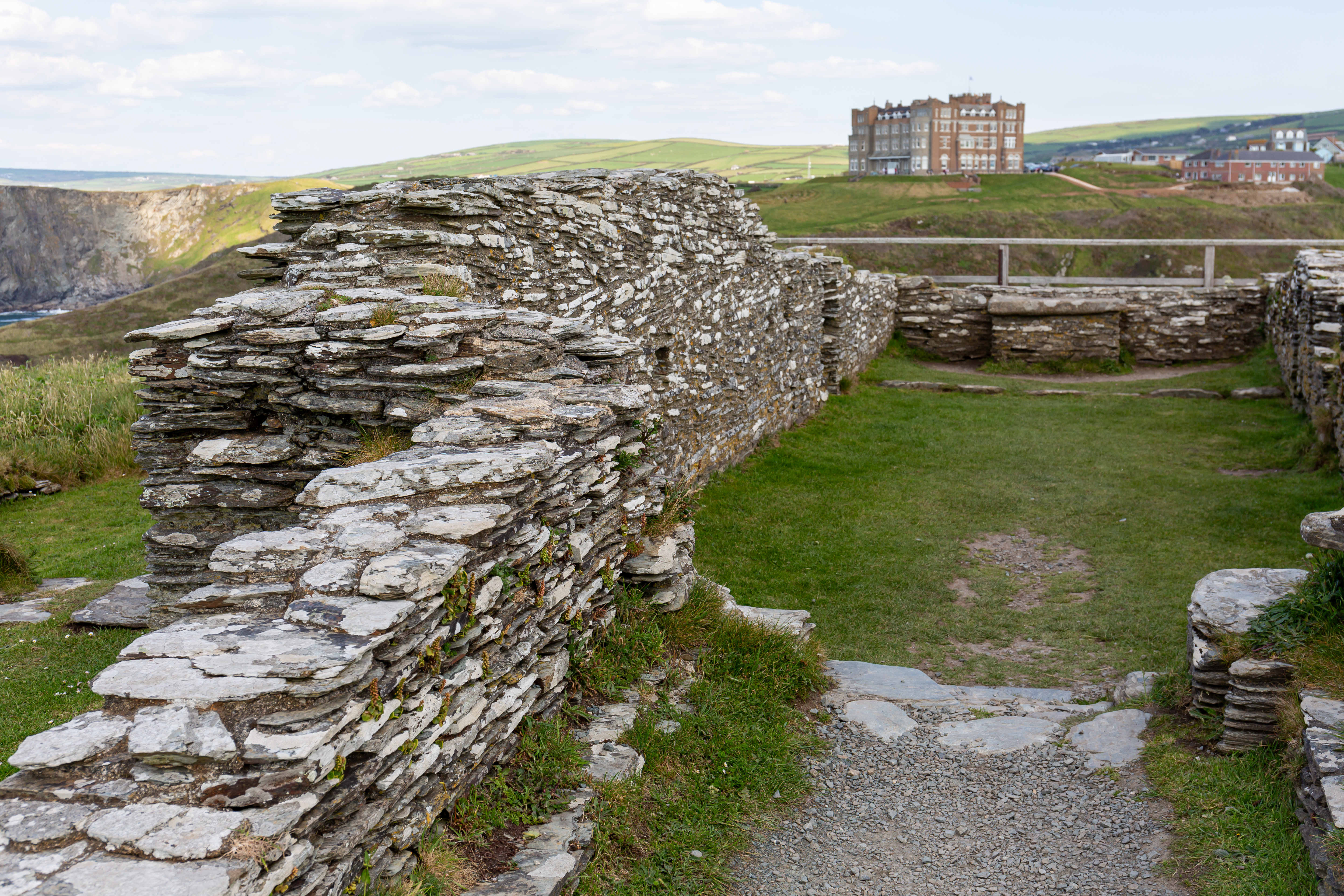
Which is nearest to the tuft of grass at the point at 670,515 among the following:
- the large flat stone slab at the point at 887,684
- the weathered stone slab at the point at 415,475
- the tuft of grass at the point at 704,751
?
the tuft of grass at the point at 704,751

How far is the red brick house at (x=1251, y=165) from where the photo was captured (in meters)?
102

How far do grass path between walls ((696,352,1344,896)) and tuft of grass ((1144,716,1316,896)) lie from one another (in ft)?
0.04

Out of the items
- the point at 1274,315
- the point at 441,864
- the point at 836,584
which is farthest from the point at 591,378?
the point at 1274,315

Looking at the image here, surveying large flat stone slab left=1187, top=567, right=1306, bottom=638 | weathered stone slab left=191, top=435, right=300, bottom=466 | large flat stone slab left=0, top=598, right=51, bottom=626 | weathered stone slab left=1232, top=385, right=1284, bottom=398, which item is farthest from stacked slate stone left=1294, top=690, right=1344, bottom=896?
weathered stone slab left=1232, top=385, right=1284, bottom=398

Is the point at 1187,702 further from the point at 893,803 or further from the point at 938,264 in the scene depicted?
the point at 938,264

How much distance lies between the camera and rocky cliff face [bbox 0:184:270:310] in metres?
49.9

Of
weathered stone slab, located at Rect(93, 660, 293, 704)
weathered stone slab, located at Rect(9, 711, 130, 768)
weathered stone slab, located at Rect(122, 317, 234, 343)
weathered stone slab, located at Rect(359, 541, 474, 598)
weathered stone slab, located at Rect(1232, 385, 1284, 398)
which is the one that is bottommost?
weathered stone slab, located at Rect(1232, 385, 1284, 398)

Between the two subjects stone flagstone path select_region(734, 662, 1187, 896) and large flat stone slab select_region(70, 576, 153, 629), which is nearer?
stone flagstone path select_region(734, 662, 1187, 896)

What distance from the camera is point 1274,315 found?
1802 centimetres

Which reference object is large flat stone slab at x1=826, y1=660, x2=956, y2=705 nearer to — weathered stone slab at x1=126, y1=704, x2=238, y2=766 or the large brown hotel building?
weathered stone slab at x1=126, y1=704, x2=238, y2=766

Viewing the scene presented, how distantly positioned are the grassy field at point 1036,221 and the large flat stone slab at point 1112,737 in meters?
26.3

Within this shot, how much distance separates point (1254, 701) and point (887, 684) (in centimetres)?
238

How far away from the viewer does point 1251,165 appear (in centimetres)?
10856

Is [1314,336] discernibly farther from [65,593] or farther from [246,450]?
[65,593]
